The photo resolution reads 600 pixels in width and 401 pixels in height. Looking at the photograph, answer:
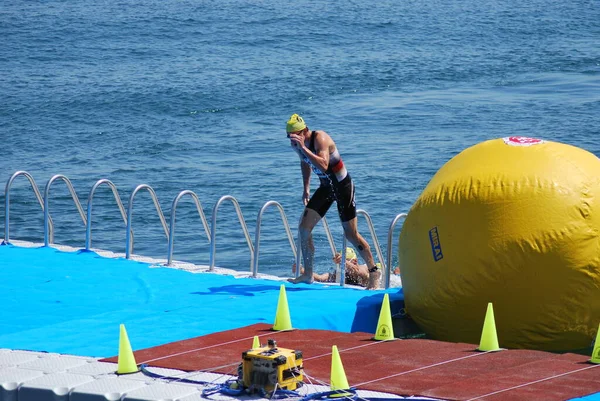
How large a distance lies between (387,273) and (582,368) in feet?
14.7

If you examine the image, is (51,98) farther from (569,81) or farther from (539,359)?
(539,359)

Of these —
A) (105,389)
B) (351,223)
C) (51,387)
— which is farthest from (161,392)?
(351,223)

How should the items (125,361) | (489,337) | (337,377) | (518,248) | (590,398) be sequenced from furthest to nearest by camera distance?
(518,248) → (489,337) → (125,361) → (337,377) → (590,398)

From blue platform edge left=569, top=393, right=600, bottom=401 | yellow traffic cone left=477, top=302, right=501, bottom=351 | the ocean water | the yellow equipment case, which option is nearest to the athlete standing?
yellow traffic cone left=477, top=302, right=501, bottom=351

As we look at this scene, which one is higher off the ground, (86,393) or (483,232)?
(483,232)

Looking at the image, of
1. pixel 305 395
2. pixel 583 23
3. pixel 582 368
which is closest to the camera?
pixel 305 395

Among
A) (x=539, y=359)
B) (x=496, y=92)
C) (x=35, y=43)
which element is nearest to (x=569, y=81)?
(x=496, y=92)

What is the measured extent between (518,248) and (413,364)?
193 centimetres

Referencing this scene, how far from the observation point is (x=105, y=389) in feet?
27.1

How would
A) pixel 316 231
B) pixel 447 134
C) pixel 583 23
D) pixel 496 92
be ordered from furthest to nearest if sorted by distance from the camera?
pixel 583 23 → pixel 496 92 → pixel 447 134 → pixel 316 231

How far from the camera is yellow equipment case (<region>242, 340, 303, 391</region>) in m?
7.98

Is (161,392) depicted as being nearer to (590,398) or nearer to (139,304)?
(590,398)

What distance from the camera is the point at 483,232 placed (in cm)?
1045

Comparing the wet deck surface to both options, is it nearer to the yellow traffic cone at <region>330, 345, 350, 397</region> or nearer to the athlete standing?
the yellow traffic cone at <region>330, 345, 350, 397</region>
